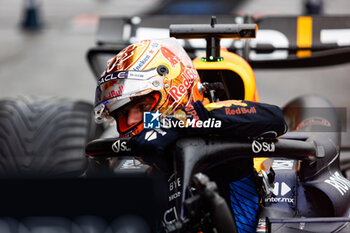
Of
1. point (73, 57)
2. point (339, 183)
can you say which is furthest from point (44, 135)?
point (73, 57)

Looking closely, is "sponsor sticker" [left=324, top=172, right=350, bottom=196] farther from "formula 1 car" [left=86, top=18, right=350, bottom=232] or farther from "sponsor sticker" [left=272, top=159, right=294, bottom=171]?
"sponsor sticker" [left=272, top=159, right=294, bottom=171]

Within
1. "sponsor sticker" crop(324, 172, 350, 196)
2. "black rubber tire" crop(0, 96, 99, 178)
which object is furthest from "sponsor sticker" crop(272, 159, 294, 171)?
"black rubber tire" crop(0, 96, 99, 178)

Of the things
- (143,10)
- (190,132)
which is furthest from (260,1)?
(190,132)

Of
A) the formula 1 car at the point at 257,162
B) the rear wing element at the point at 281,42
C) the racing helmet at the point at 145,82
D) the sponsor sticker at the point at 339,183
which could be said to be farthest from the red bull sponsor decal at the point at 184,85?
the rear wing element at the point at 281,42

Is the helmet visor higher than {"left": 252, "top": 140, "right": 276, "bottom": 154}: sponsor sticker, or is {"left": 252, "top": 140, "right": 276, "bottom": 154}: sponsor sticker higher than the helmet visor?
the helmet visor

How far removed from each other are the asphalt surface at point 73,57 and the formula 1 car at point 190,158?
6.97 ft

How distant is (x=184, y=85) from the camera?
2432 mm

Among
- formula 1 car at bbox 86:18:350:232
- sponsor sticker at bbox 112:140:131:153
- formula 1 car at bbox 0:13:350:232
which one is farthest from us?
sponsor sticker at bbox 112:140:131:153

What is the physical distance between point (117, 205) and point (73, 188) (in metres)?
0.11

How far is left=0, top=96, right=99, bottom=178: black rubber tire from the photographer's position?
328 centimetres

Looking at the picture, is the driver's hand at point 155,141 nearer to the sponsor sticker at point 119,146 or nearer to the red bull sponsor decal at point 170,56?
the sponsor sticker at point 119,146

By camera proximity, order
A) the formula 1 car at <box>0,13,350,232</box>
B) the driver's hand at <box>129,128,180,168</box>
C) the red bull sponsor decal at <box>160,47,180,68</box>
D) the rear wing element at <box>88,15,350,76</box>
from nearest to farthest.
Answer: the formula 1 car at <box>0,13,350,232</box>, the driver's hand at <box>129,128,180,168</box>, the red bull sponsor decal at <box>160,47,180,68</box>, the rear wing element at <box>88,15,350,76</box>

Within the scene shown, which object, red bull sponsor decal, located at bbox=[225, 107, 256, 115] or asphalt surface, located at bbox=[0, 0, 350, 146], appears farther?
asphalt surface, located at bbox=[0, 0, 350, 146]

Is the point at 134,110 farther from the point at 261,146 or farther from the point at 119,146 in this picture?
the point at 261,146
